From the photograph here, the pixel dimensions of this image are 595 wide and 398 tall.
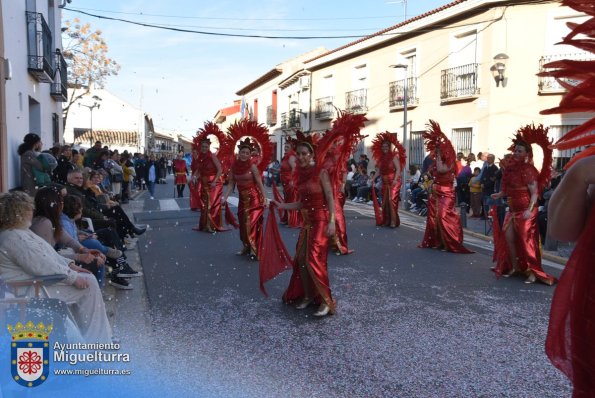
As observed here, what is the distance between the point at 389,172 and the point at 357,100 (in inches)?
528

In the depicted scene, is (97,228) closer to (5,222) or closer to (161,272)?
(161,272)

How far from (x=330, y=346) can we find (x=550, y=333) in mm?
2331

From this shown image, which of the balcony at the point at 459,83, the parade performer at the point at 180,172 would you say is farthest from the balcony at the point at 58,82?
the balcony at the point at 459,83

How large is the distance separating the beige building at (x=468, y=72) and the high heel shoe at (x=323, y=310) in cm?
966

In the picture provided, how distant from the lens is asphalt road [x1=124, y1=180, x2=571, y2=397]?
3623 millimetres

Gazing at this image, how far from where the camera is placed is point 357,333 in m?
4.68

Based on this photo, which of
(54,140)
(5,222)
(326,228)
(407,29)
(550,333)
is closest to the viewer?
(550,333)

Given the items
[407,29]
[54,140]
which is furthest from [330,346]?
[407,29]

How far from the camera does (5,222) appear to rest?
3607 millimetres

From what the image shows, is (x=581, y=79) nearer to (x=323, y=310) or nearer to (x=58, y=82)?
(x=323, y=310)

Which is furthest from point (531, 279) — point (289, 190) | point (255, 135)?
point (289, 190)

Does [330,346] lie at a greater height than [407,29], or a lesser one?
lesser

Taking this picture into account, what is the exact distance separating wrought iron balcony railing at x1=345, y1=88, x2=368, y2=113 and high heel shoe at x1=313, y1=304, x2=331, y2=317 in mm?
19186

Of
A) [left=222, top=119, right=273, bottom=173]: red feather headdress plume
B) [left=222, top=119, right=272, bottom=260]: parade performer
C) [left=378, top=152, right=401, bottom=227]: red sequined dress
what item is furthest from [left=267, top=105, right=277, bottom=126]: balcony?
[left=222, top=119, right=272, bottom=260]: parade performer
